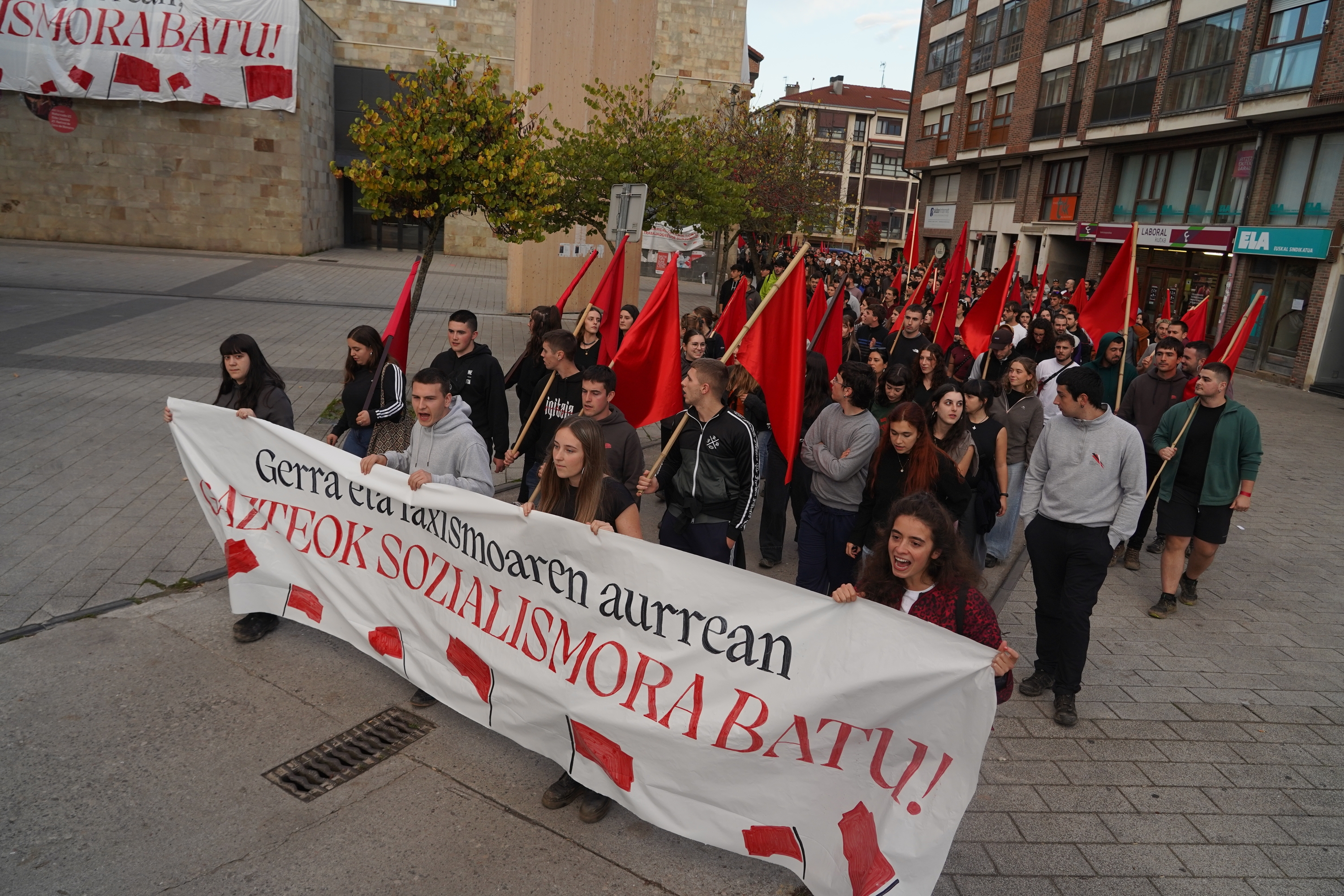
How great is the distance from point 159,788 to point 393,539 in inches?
58.2

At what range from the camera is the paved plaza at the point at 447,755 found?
354 centimetres

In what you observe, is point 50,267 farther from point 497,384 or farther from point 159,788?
point 159,788

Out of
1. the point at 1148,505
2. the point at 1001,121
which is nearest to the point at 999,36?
the point at 1001,121

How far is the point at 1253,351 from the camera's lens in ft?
73.8

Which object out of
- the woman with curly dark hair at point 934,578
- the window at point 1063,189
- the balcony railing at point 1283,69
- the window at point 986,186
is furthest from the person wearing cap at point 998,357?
the window at point 986,186

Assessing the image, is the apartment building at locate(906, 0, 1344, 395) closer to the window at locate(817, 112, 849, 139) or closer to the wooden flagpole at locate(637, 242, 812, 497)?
the wooden flagpole at locate(637, 242, 812, 497)

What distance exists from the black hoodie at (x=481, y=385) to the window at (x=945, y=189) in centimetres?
3501

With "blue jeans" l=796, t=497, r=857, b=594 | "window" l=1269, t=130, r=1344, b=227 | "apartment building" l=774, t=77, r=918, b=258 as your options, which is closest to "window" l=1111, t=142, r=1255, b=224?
"window" l=1269, t=130, r=1344, b=227

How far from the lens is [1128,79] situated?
89.1ft

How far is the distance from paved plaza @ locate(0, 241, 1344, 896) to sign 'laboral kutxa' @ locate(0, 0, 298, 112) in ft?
84.2

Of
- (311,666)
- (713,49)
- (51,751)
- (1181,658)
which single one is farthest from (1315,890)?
(713,49)

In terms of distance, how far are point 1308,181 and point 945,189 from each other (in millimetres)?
19474

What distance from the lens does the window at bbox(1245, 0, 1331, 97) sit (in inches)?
795

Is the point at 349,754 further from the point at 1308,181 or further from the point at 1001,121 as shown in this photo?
the point at 1001,121
